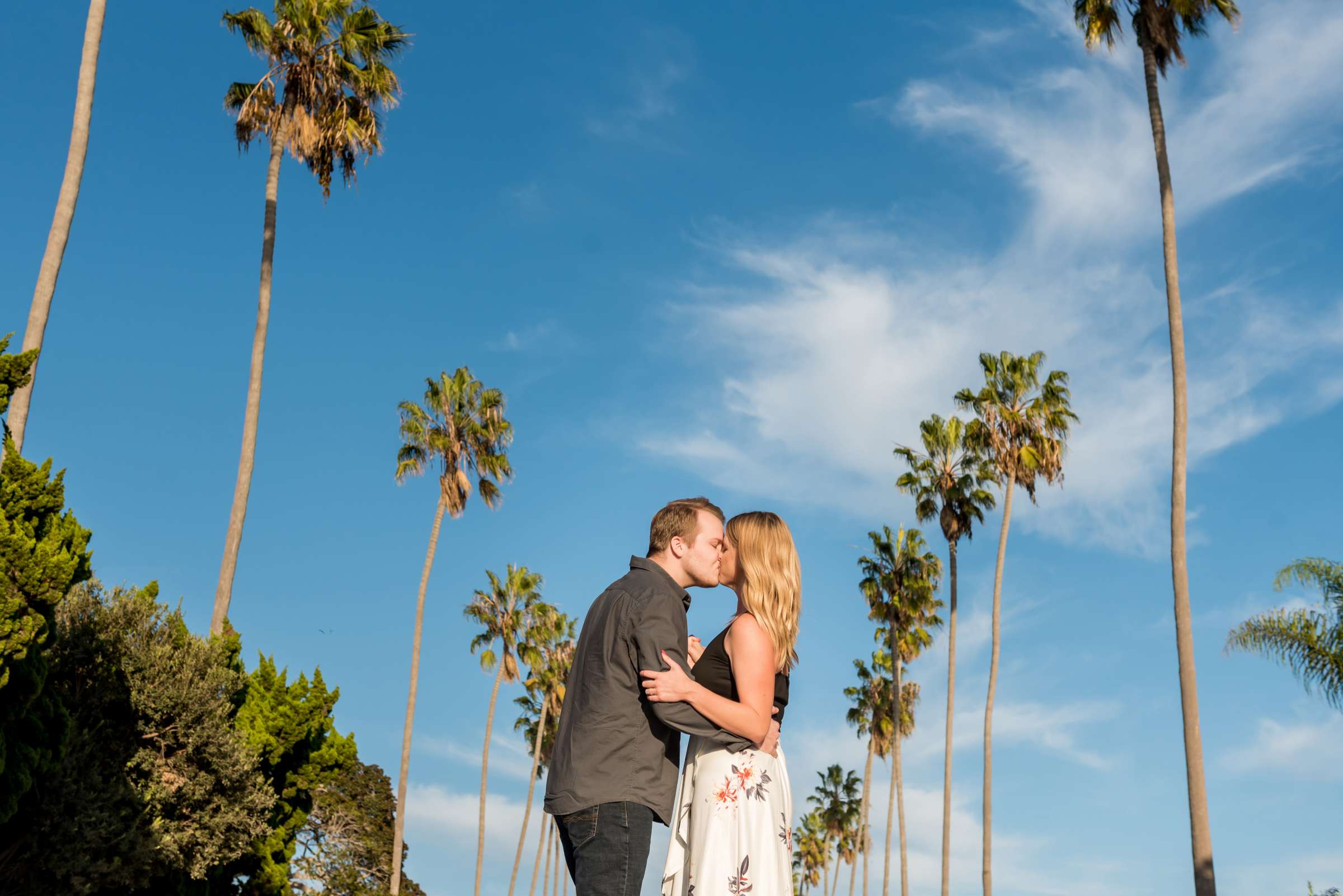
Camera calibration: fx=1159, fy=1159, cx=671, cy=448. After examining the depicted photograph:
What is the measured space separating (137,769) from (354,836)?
23420 mm

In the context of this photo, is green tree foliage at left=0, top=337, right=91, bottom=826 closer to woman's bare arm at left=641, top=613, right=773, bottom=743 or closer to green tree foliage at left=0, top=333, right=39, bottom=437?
green tree foliage at left=0, top=333, right=39, bottom=437

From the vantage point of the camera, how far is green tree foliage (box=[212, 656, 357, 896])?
23.6m

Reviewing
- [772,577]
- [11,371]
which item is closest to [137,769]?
[11,371]

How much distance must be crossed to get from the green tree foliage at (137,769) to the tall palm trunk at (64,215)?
493 centimetres

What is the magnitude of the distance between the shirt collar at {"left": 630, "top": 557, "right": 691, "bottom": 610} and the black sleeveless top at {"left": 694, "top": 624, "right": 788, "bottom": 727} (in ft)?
0.77

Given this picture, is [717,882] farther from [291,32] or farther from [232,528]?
[291,32]

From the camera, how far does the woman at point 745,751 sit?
193 inches

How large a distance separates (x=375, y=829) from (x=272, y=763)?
23.2 metres

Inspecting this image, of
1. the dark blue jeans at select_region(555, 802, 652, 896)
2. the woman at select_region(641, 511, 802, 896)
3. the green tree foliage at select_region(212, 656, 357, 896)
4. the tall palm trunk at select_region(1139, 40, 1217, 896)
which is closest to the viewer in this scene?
the dark blue jeans at select_region(555, 802, 652, 896)

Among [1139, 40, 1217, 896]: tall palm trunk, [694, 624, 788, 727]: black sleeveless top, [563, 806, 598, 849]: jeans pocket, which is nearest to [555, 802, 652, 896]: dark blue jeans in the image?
[563, 806, 598, 849]: jeans pocket

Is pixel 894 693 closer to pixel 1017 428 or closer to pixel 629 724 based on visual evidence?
pixel 1017 428

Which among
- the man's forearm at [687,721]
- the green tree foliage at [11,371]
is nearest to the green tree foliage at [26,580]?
the green tree foliage at [11,371]

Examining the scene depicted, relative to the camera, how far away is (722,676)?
5.05 m

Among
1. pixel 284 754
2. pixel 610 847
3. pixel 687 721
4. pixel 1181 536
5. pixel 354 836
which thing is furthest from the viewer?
pixel 354 836
